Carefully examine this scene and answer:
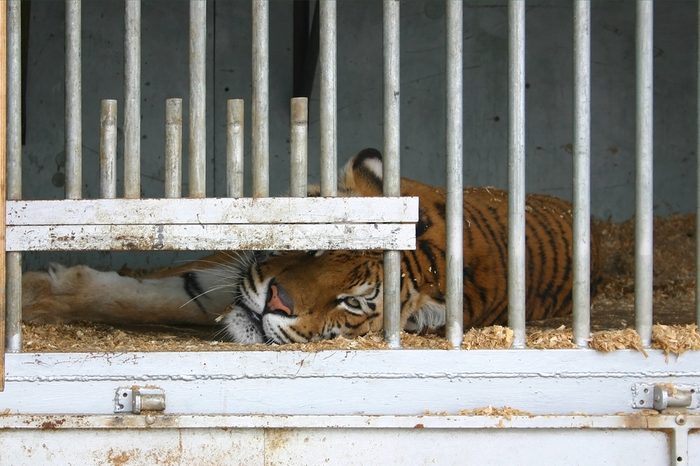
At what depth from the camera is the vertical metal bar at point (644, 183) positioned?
202 cm

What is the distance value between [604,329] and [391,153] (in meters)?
0.94

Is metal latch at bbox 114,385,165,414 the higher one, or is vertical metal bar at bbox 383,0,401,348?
vertical metal bar at bbox 383,0,401,348

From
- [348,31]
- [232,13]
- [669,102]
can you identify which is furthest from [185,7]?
[669,102]

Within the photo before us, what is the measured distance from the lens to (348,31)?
455cm

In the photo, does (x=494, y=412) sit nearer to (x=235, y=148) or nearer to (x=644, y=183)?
(x=644, y=183)

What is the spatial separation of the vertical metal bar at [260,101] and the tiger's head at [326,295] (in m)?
0.57

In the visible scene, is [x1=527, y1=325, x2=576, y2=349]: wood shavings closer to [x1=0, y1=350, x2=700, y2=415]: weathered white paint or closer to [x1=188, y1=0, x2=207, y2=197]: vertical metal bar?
[x1=0, y1=350, x2=700, y2=415]: weathered white paint

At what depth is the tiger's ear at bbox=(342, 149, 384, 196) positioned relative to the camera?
108 inches

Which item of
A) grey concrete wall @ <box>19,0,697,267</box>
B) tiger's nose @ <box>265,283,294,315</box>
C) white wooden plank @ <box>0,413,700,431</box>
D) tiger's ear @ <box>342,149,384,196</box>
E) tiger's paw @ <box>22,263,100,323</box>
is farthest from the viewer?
grey concrete wall @ <box>19,0,697,267</box>

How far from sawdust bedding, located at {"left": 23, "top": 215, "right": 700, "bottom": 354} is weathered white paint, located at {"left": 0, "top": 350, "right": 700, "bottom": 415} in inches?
1.6

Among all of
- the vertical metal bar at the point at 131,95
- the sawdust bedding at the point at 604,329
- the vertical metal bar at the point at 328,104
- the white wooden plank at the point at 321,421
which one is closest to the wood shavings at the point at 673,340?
the sawdust bedding at the point at 604,329

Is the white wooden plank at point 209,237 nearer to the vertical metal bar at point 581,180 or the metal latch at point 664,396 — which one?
the vertical metal bar at point 581,180

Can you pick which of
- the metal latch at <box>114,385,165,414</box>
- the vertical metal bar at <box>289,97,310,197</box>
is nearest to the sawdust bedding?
the metal latch at <box>114,385,165,414</box>

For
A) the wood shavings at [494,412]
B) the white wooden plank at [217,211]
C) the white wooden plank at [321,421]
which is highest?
the white wooden plank at [217,211]
